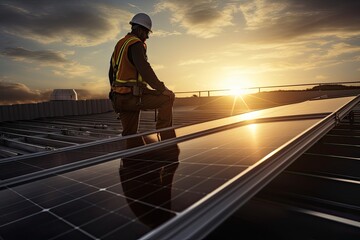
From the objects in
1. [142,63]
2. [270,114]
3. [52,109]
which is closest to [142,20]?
[142,63]

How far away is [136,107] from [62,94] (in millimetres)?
21018

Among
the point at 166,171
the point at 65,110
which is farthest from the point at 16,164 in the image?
the point at 65,110

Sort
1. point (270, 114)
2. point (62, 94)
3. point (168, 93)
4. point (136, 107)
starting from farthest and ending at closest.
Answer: point (62, 94), point (270, 114), point (168, 93), point (136, 107)

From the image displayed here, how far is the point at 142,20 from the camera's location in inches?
211

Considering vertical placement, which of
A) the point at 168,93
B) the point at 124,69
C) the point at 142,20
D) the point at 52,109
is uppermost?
the point at 142,20

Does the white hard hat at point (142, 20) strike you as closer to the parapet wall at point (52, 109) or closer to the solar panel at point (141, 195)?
the solar panel at point (141, 195)

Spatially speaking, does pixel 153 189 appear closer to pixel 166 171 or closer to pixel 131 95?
pixel 166 171

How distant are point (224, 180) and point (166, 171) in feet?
2.34

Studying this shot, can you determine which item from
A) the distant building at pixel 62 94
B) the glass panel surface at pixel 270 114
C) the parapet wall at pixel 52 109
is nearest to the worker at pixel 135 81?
the glass panel surface at pixel 270 114

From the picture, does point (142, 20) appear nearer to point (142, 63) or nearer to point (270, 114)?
point (142, 63)

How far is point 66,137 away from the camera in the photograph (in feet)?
33.0

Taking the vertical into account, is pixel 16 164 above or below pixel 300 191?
above

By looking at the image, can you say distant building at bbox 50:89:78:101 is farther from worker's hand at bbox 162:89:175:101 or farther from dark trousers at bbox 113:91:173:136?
worker's hand at bbox 162:89:175:101

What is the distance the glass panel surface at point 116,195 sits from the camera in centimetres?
143
